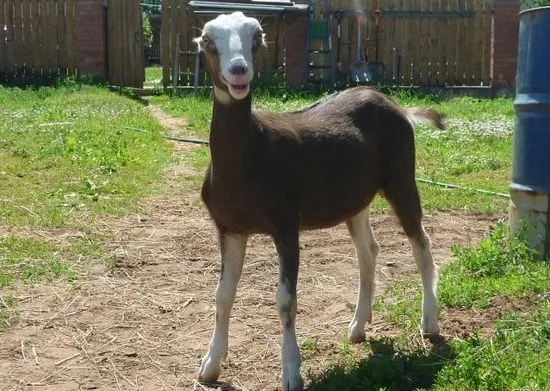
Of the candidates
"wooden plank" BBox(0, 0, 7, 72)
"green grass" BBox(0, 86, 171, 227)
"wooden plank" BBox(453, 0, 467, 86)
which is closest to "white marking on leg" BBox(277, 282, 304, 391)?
"green grass" BBox(0, 86, 171, 227)

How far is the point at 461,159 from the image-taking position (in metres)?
11.4

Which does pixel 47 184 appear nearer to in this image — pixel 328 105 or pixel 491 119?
pixel 328 105

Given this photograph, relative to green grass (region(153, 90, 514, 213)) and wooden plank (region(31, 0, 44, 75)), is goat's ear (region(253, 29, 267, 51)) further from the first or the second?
wooden plank (region(31, 0, 44, 75))

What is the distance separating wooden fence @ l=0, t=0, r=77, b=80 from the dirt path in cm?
1451

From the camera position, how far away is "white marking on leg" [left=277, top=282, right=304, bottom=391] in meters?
4.50

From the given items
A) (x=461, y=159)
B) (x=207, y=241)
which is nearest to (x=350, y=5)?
(x=461, y=159)

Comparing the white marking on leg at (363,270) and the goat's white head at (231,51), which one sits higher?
the goat's white head at (231,51)

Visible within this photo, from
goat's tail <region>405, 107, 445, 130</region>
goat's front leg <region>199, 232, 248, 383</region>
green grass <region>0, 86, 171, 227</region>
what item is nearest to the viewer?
goat's front leg <region>199, 232, 248, 383</region>

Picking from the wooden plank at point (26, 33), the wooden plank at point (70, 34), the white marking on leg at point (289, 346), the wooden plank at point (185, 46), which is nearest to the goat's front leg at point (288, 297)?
the white marking on leg at point (289, 346)

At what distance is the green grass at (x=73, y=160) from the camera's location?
28.0 feet

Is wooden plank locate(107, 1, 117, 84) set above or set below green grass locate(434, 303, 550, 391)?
above

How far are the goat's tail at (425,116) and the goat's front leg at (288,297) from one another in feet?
5.29

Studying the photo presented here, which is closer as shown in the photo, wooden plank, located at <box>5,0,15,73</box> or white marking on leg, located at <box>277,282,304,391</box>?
white marking on leg, located at <box>277,282,304,391</box>

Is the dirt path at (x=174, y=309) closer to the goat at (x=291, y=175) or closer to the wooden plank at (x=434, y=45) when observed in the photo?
the goat at (x=291, y=175)
